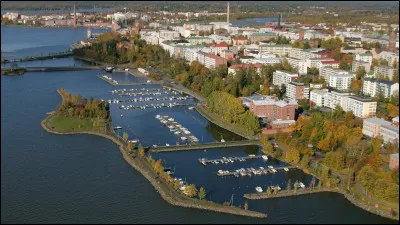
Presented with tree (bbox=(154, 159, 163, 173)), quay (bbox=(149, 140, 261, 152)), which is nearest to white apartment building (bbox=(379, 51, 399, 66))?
quay (bbox=(149, 140, 261, 152))

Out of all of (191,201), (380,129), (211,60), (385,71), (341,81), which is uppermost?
(385,71)

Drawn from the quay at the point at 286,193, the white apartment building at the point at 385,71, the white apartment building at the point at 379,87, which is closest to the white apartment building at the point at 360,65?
the white apartment building at the point at 385,71

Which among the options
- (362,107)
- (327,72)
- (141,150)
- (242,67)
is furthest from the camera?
(242,67)

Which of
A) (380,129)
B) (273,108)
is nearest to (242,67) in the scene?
(273,108)

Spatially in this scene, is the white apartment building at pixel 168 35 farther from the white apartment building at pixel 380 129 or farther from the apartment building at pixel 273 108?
the white apartment building at pixel 380 129

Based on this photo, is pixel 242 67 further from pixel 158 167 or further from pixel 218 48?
pixel 158 167

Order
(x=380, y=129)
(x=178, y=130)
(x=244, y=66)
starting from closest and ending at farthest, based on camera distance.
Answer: (x=380, y=129)
(x=178, y=130)
(x=244, y=66)

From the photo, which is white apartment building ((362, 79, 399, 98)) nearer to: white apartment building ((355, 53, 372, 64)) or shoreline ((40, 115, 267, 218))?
white apartment building ((355, 53, 372, 64))
